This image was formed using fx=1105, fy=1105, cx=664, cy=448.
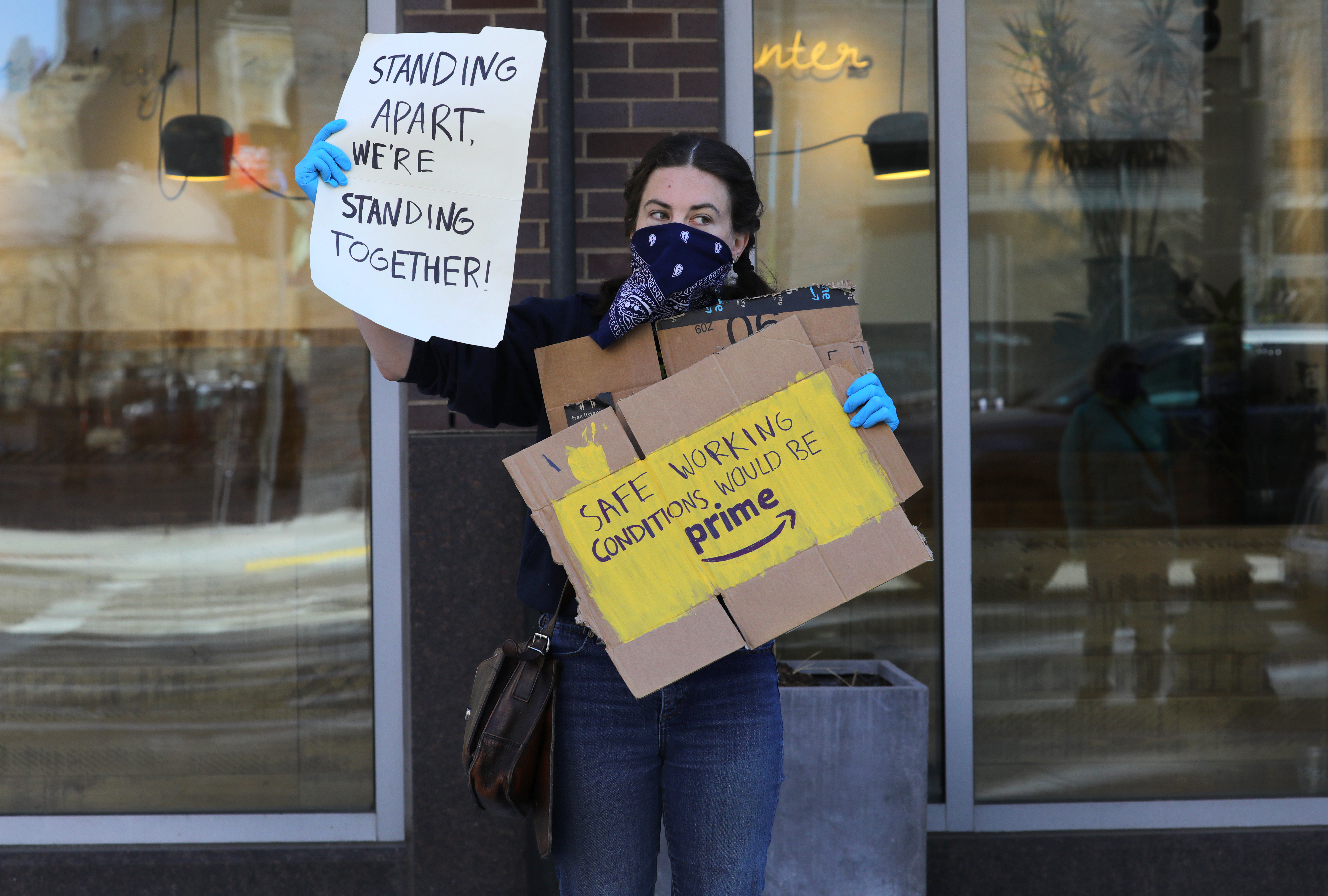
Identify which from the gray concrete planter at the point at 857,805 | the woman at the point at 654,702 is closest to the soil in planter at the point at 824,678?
the gray concrete planter at the point at 857,805

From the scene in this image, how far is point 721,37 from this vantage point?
10.7ft

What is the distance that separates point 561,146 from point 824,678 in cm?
166

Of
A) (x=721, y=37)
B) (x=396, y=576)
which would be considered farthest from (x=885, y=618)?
(x=721, y=37)

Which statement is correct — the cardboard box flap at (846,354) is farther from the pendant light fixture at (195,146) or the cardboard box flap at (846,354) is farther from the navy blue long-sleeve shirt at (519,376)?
the pendant light fixture at (195,146)

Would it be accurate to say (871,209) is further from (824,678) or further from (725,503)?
(725,503)

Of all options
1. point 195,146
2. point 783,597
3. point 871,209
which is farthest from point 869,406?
point 195,146

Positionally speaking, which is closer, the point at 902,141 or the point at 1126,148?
the point at 902,141

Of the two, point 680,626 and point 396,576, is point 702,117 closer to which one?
point 396,576

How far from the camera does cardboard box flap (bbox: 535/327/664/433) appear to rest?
1.87m

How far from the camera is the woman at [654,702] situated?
1841mm

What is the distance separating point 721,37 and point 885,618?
191cm

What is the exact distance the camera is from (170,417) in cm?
374

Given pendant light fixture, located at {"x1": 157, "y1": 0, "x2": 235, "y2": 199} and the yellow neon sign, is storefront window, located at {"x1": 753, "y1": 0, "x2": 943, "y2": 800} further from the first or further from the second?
pendant light fixture, located at {"x1": 157, "y1": 0, "x2": 235, "y2": 199}

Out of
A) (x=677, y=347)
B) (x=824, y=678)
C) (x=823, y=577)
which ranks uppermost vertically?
(x=677, y=347)
